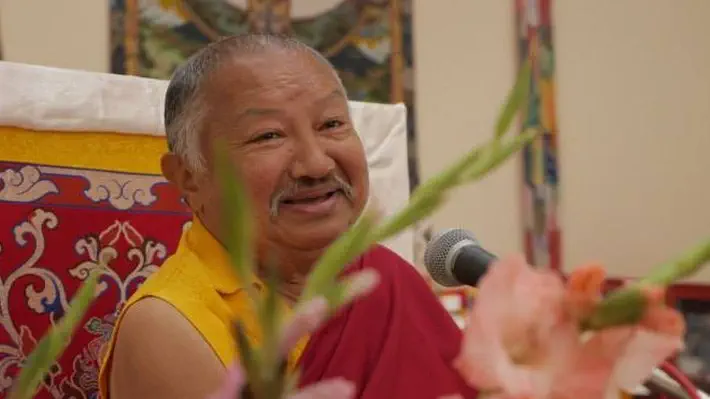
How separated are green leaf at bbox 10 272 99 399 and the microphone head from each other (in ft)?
1.74

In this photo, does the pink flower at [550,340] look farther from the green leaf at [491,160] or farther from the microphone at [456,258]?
the microphone at [456,258]

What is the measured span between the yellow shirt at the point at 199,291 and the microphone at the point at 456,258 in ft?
0.69

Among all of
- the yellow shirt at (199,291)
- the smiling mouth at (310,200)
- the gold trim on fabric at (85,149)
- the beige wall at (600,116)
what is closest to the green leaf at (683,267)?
the yellow shirt at (199,291)

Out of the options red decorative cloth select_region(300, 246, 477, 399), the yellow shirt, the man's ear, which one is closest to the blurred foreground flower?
red decorative cloth select_region(300, 246, 477, 399)

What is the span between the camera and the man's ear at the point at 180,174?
1150 mm

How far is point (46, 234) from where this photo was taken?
4.50 feet

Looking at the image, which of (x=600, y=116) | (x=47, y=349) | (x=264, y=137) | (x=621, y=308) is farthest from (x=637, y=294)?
(x=600, y=116)

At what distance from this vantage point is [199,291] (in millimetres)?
1020

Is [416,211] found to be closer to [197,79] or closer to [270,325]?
[270,325]

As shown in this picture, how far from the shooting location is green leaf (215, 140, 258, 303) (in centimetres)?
15

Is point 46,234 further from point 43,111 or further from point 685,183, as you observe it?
point 685,183

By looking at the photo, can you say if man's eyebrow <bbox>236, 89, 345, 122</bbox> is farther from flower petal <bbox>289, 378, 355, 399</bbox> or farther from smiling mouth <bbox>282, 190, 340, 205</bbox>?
flower petal <bbox>289, 378, 355, 399</bbox>

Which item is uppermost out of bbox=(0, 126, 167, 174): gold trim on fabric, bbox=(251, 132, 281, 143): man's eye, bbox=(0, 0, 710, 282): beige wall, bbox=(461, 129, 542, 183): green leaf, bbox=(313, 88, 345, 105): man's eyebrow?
bbox=(461, 129, 542, 183): green leaf

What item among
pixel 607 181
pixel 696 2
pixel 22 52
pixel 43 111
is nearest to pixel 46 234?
pixel 43 111
